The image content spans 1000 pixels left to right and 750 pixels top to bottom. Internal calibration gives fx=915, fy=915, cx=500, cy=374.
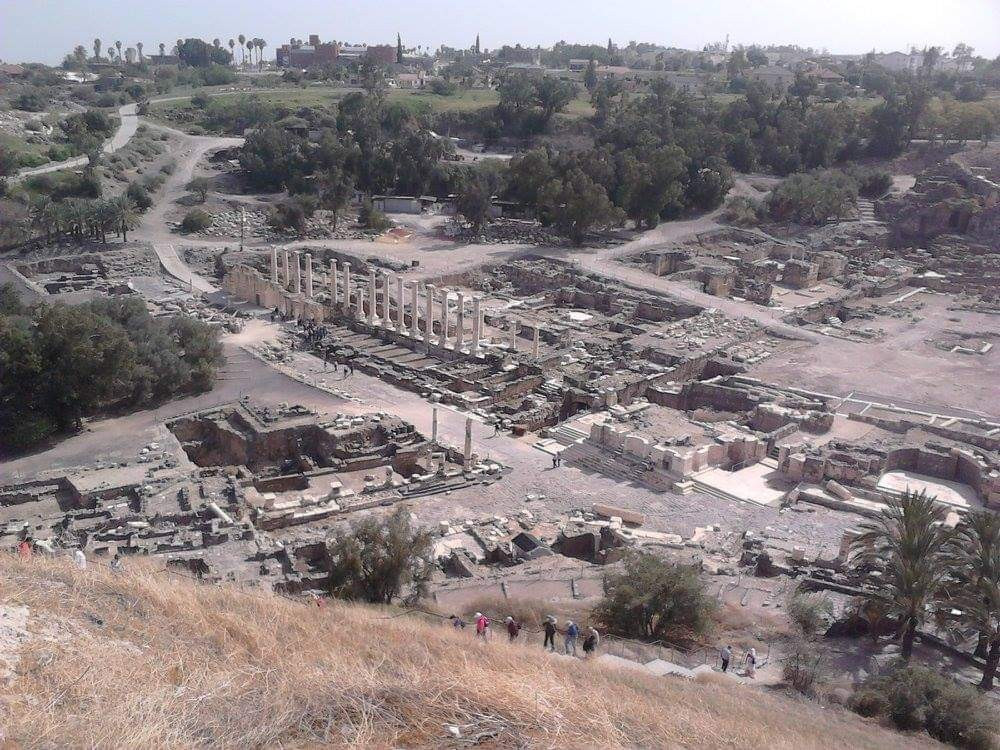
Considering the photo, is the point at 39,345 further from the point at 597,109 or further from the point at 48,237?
the point at 597,109

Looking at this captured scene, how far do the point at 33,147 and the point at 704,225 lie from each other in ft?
165

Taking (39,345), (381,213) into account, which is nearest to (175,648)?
(39,345)

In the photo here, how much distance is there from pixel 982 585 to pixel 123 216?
158 feet

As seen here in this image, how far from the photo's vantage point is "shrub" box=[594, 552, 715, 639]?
17031mm

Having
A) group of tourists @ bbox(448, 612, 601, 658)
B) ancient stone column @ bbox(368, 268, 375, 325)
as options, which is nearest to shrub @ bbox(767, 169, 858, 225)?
ancient stone column @ bbox(368, 268, 375, 325)

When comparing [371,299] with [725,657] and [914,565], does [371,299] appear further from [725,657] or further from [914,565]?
[914,565]

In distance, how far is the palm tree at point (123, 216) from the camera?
51.4m

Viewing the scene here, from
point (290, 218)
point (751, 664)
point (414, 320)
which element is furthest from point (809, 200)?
point (751, 664)

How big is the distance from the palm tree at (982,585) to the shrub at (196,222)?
4788 cm

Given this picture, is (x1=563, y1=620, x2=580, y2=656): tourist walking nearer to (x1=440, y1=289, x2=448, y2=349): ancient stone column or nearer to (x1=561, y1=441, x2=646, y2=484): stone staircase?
(x1=561, y1=441, x2=646, y2=484): stone staircase

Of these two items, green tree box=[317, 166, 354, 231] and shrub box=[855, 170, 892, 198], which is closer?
green tree box=[317, 166, 354, 231]

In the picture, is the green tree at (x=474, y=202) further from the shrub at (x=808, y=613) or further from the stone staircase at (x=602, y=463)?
the shrub at (x=808, y=613)

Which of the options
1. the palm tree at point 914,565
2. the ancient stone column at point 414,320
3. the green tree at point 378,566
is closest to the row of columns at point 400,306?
the ancient stone column at point 414,320

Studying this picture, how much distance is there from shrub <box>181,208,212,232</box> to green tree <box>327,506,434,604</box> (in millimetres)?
41194
